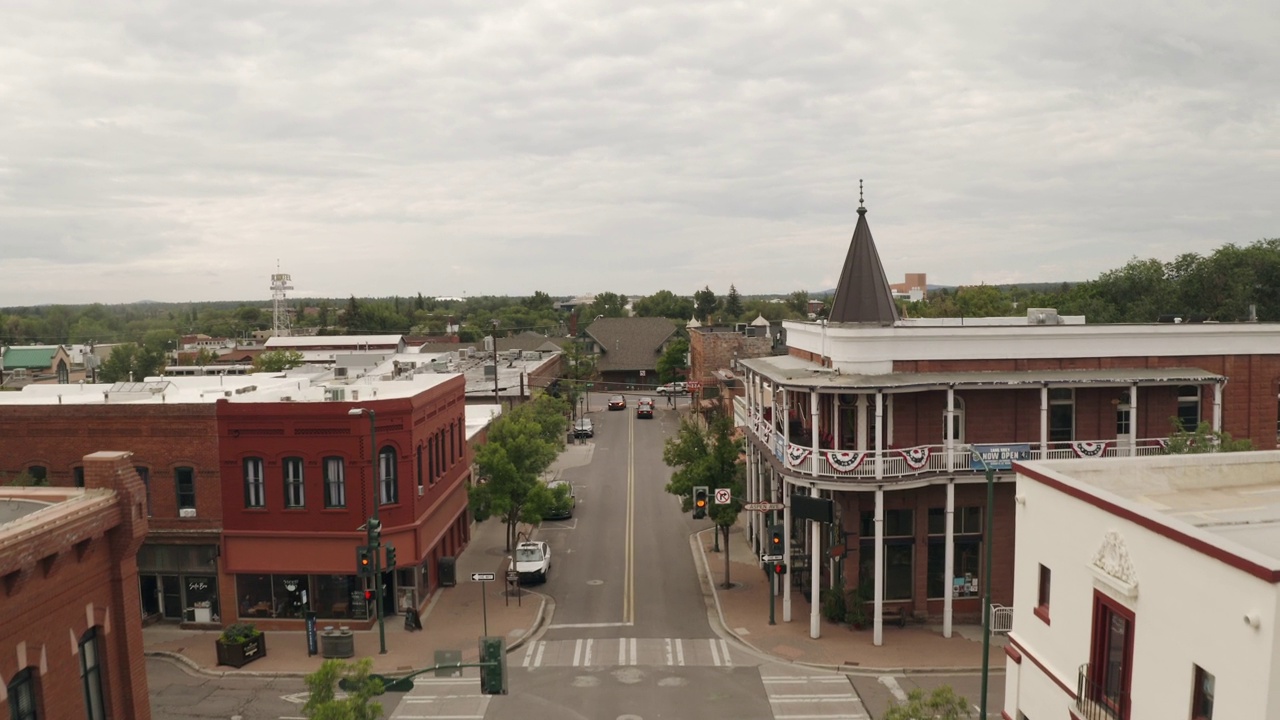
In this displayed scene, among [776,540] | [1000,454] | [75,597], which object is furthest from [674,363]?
[75,597]

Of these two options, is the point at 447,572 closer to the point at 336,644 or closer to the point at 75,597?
the point at 336,644

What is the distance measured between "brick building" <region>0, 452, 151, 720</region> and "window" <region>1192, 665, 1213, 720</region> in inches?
635

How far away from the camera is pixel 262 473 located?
29.0 metres

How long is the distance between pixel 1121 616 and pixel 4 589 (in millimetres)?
16110

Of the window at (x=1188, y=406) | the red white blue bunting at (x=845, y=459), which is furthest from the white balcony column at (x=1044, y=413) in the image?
the window at (x=1188, y=406)

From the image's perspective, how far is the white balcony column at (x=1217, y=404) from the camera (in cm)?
2857

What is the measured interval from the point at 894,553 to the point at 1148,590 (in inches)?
671

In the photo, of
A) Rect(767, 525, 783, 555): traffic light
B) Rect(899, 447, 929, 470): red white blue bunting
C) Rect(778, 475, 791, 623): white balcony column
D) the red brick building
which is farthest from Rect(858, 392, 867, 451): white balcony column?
the red brick building

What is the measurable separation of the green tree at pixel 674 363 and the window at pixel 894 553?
72434 millimetres

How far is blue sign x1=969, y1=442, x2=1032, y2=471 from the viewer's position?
2753 centimetres

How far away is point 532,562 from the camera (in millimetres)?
34250

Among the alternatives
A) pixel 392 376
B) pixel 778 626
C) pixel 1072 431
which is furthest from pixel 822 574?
pixel 392 376

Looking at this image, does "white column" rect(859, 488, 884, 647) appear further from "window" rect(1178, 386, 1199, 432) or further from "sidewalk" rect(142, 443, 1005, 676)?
"window" rect(1178, 386, 1199, 432)

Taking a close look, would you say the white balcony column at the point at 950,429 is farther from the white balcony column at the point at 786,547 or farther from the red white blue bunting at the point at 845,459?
the white balcony column at the point at 786,547
